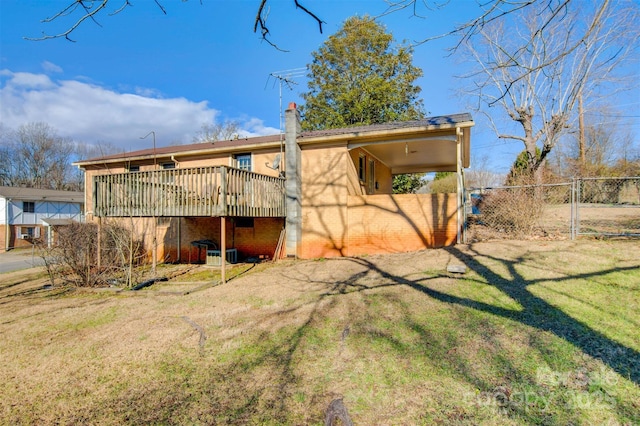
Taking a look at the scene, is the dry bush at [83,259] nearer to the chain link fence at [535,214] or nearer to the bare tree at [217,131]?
the chain link fence at [535,214]

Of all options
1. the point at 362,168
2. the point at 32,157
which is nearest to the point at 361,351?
the point at 362,168

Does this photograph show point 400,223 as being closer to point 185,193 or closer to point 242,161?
point 185,193

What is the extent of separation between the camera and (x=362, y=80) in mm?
24016

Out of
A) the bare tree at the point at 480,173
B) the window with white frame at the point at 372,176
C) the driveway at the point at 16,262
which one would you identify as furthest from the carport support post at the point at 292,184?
the bare tree at the point at 480,173

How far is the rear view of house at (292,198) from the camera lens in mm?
9156

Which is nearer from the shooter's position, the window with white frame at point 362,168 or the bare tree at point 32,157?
the window with white frame at point 362,168

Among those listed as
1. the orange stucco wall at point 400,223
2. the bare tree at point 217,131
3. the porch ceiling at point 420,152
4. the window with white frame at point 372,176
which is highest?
the bare tree at point 217,131

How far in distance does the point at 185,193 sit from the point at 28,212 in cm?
2703

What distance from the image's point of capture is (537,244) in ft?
26.3

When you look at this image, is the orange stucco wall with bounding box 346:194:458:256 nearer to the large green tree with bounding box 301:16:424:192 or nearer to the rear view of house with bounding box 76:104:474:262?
the rear view of house with bounding box 76:104:474:262

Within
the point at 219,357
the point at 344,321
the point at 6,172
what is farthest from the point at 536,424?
the point at 6,172

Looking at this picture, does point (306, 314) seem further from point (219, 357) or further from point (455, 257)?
point (455, 257)

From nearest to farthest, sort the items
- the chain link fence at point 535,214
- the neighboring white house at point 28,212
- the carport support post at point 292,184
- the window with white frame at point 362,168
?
the chain link fence at point 535,214 < the carport support post at point 292,184 < the window with white frame at point 362,168 < the neighboring white house at point 28,212

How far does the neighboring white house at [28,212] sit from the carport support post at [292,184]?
20752mm
